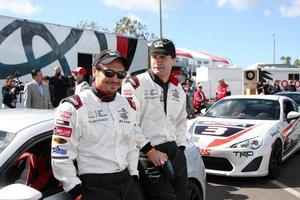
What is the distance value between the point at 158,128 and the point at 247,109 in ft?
16.0

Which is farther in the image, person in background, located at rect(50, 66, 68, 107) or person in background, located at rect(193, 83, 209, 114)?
person in background, located at rect(193, 83, 209, 114)

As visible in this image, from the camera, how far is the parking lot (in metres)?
5.89

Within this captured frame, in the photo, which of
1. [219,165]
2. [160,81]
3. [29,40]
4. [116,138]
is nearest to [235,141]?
[219,165]

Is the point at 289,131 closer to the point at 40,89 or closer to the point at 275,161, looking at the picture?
the point at 275,161

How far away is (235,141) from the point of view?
21.6 ft

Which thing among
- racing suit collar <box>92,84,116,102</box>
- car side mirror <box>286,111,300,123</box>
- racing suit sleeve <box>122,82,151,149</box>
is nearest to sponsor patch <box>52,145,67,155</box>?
racing suit collar <box>92,84,116,102</box>

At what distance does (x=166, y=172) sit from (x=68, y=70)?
954 centimetres

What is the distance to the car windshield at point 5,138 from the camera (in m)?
2.65

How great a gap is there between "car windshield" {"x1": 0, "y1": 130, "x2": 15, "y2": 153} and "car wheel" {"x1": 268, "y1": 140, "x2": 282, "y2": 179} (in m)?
4.77

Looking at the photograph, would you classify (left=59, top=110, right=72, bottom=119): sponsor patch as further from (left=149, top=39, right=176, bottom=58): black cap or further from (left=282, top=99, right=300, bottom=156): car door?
(left=282, top=99, right=300, bottom=156): car door

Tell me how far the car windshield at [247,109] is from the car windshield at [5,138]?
5534 mm

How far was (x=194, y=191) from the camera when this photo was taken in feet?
14.1

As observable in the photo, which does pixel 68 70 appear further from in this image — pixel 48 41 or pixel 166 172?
pixel 166 172

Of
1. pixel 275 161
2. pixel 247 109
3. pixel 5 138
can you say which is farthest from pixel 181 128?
pixel 247 109
